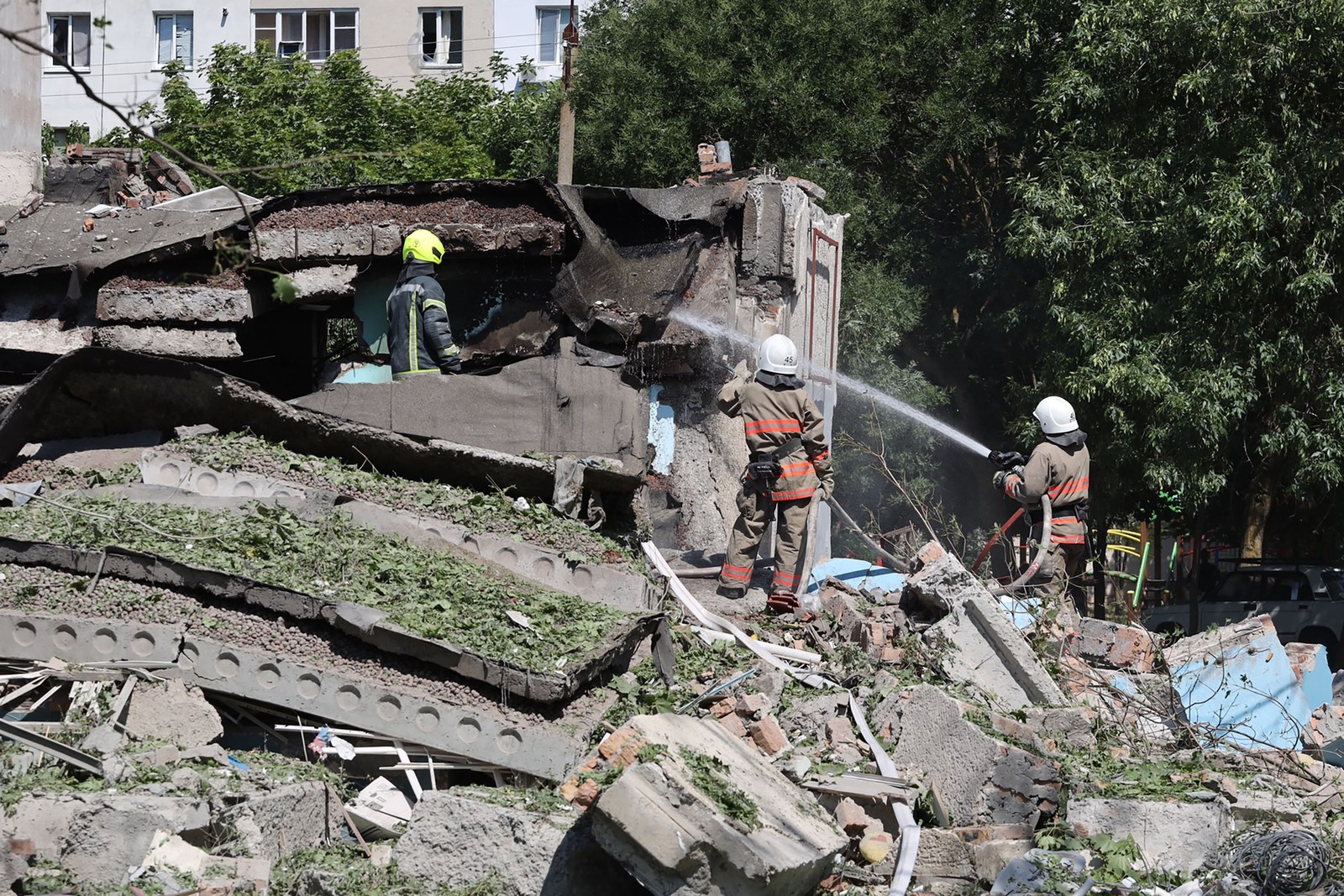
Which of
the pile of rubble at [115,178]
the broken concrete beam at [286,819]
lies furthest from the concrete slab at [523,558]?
the pile of rubble at [115,178]

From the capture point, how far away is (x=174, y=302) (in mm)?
9812

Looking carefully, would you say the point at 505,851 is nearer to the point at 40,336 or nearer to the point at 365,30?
the point at 40,336

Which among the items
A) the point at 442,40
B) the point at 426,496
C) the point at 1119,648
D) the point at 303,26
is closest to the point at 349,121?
the point at 442,40

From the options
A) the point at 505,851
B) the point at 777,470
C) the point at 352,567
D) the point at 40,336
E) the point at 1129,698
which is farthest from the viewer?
the point at 40,336

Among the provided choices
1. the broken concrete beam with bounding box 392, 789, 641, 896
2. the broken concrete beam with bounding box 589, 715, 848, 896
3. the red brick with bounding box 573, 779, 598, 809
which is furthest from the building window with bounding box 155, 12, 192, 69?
the broken concrete beam with bounding box 589, 715, 848, 896

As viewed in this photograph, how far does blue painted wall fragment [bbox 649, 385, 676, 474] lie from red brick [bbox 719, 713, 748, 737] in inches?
173

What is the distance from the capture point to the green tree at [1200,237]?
13.0 meters

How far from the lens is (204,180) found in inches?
707

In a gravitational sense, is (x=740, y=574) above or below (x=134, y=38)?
below

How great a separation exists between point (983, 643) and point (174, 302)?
5.88 m

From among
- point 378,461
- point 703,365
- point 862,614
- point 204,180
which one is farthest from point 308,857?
point 204,180

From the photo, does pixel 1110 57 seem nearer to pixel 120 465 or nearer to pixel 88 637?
pixel 120 465

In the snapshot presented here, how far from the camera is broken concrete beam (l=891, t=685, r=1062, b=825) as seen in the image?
613 centimetres

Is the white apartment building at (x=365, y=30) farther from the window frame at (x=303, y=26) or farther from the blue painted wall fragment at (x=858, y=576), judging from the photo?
the blue painted wall fragment at (x=858, y=576)
